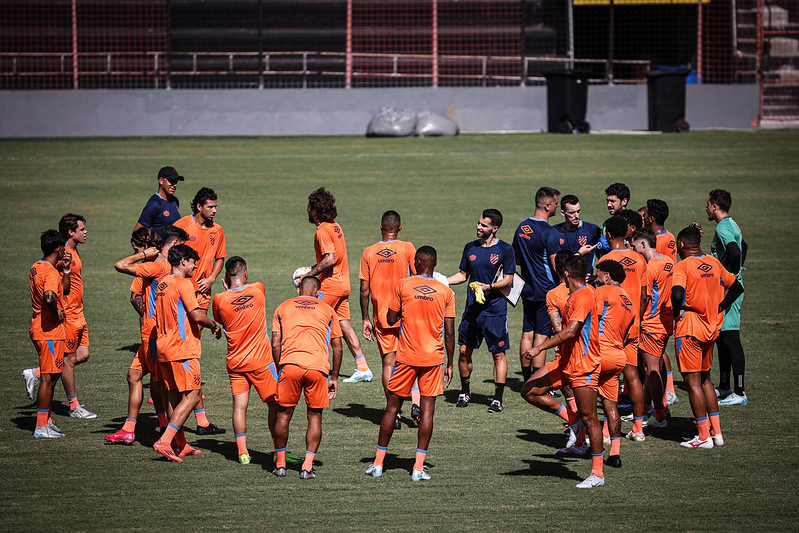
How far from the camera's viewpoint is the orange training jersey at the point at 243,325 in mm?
7672

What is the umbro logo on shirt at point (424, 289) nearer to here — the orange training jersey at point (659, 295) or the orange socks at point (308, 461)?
the orange socks at point (308, 461)

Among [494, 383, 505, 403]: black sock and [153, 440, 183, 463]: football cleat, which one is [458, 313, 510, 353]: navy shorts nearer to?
[494, 383, 505, 403]: black sock

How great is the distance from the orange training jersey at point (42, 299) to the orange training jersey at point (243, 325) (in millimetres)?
1797

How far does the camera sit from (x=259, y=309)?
7.76 meters

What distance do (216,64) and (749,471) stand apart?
28.6 meters

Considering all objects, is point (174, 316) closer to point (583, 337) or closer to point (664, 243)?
point (583, 337)

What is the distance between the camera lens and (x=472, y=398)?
1016 cm

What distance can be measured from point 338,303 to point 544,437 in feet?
9.66

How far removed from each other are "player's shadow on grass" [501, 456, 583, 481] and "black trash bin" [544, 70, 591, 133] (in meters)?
21.9

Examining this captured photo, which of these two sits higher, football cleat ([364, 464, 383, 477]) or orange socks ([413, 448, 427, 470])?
orange socks ([413, 448, 427, 470])

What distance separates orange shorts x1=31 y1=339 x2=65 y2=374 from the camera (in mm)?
8453

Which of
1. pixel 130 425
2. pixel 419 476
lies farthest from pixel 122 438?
pixel 419 476

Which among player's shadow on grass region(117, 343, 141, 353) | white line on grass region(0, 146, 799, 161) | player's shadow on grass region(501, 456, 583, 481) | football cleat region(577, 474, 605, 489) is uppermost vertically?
white line on grass region(0, 146, 799, 161)

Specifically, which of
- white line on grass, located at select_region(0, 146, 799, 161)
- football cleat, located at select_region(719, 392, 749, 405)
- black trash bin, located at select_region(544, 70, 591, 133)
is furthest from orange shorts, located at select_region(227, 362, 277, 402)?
black trash bin, located at select_region(544, 70, 591, 133)
